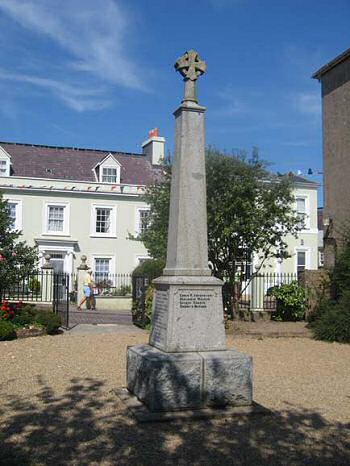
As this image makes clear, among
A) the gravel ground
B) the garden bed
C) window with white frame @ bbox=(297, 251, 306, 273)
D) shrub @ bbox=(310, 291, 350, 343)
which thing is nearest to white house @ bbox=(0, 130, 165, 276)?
window with white frame @ bbox=(297, 251, 306, 273)

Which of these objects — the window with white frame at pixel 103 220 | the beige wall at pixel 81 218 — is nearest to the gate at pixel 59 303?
the beige wall at pixel 81 218

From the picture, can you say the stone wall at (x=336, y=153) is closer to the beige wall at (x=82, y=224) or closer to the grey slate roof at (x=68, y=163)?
the beige wall at (x=82, y=224)

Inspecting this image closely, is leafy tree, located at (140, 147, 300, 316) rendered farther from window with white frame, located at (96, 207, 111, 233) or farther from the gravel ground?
window with white frame, located at (96, 207, 111, 233)

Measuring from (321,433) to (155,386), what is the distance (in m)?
1.81

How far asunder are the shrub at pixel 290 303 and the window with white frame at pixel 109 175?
17.8m

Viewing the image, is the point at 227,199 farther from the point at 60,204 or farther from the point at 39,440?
the point at 60,204

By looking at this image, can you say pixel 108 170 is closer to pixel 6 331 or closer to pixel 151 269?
pixel 151 269

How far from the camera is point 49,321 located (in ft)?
45.3

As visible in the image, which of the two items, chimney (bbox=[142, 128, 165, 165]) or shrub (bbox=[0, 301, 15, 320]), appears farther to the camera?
chimney (bbox=[142, 128, 165, 165])

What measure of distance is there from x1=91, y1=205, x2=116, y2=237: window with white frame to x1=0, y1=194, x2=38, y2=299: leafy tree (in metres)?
16.6

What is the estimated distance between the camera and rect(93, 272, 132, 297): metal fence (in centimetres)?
2961

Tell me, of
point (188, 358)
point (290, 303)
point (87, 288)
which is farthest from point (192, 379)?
point (87, 288)

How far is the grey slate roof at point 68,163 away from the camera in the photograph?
32.9 m

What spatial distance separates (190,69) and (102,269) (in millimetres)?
26048
